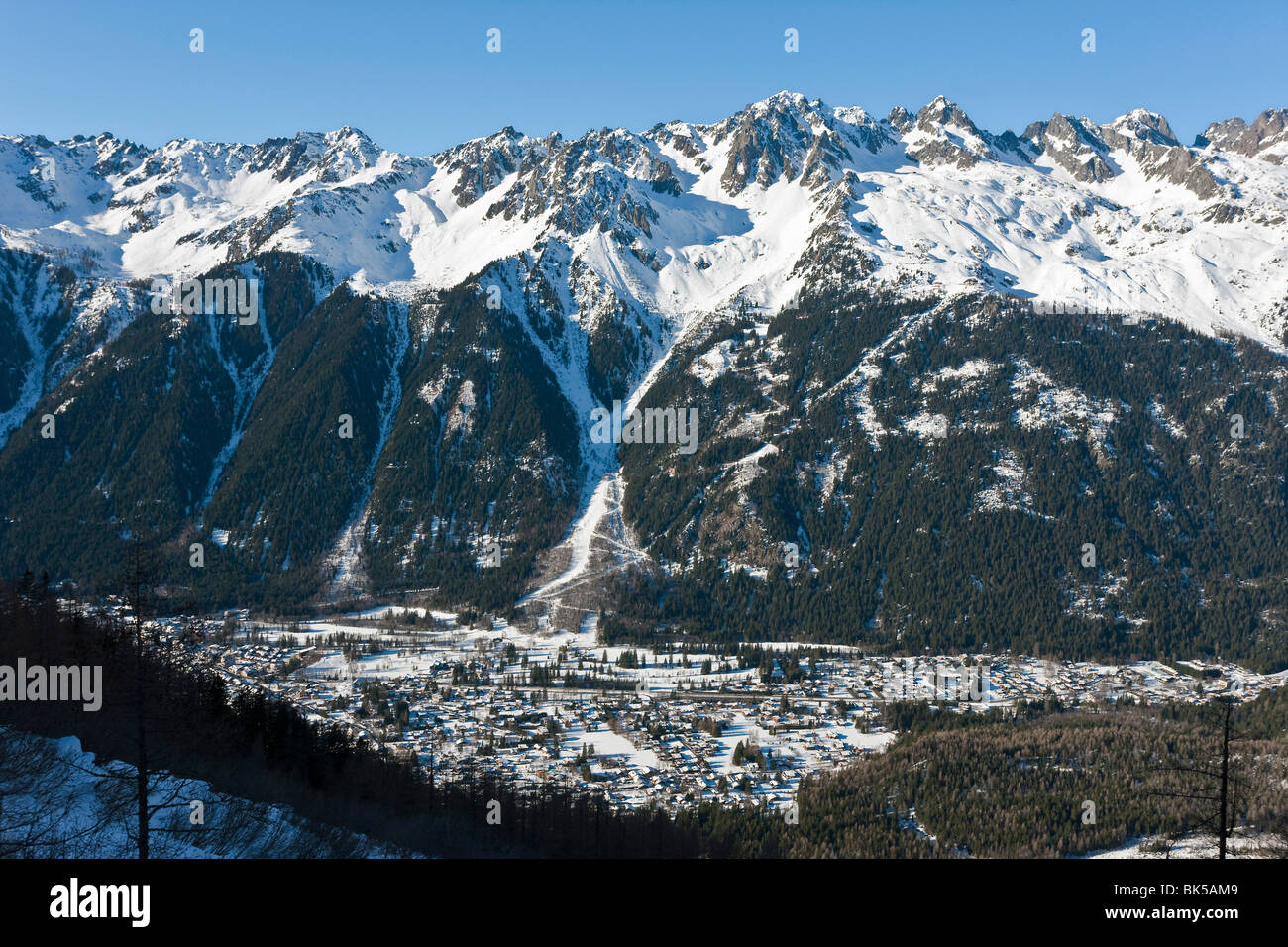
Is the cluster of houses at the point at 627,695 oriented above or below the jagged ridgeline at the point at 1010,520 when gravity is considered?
below

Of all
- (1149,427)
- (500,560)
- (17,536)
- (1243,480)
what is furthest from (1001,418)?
(17,536)

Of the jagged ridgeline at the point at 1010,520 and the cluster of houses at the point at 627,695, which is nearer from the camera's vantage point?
the cluster of houses at the point at 627,695

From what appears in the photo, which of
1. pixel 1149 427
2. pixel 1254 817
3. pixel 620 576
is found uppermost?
pixel 1149 427

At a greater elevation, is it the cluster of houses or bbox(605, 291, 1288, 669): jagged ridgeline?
bbox(605, 291, 1288, 669): jagged ridgeline

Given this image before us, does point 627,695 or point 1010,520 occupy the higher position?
point 1010,520

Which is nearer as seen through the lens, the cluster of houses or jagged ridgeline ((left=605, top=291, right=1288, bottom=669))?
the cluster of houses

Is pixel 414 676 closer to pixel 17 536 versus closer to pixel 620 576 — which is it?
pixel 620 576

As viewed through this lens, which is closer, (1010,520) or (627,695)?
(627,695)

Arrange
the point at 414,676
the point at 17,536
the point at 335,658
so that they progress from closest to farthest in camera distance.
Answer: the point at 414,676, the point at 335,658, the point at 17,536
